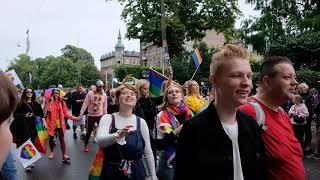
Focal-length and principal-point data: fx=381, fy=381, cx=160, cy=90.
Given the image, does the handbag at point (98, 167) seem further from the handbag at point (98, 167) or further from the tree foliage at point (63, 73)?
the tree foliage at point (63, 73)

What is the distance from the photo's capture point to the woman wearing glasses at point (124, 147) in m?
3.64

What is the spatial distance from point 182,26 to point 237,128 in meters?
24.5

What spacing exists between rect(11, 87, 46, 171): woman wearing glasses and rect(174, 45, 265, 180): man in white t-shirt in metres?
6.80

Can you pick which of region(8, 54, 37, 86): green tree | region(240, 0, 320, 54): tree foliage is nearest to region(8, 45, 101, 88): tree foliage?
region(8, 54, 37, 86): green tree

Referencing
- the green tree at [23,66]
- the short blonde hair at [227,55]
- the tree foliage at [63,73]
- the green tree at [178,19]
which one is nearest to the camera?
the short blonde hair at [227,55]

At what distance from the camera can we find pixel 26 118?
27.9 feet

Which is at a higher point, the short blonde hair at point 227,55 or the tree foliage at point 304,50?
the tree foliage at point 304,50

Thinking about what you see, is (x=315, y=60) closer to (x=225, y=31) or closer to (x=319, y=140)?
(x=319, y=140)

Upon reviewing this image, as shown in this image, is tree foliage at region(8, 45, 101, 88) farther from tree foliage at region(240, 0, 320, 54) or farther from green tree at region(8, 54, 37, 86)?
tree foliage at region(240, 0, 320, 54)

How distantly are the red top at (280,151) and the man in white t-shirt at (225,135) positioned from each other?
17cm

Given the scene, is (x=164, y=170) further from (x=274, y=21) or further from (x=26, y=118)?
(x=274, y=21)

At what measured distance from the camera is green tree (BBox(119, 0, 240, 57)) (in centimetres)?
2538

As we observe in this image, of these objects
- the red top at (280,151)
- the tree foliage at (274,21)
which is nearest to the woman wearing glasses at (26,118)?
the red top at (280,151)


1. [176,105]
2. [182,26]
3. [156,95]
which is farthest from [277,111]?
[182,26]
